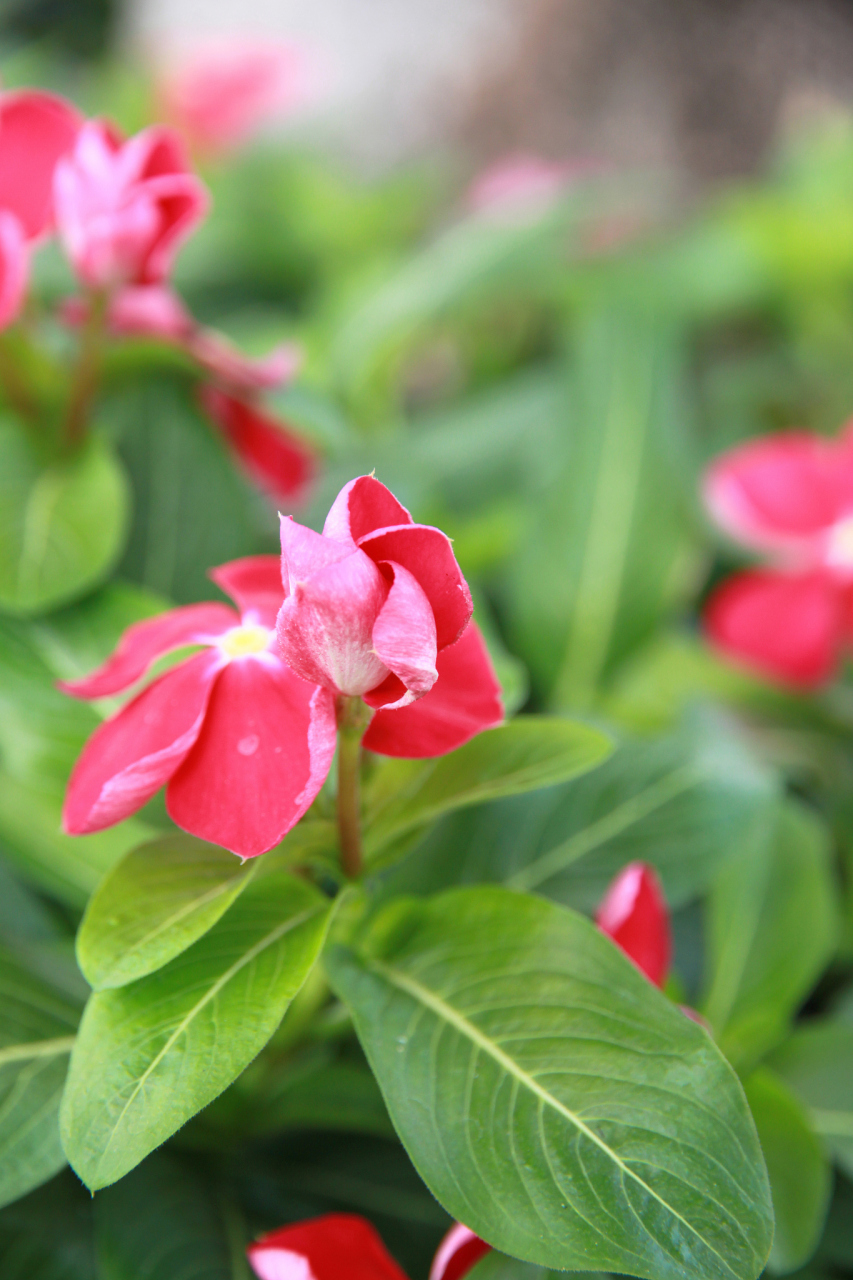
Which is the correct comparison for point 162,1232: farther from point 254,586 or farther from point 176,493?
point 176,493

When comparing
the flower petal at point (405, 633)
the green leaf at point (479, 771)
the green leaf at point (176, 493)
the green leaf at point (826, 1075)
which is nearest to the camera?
the flower petal at point (405, 633)

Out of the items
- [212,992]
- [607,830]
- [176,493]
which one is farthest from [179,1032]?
[176,493]

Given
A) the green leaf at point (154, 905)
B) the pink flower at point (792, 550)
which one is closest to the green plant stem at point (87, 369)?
the green leaf at point (154, 905)

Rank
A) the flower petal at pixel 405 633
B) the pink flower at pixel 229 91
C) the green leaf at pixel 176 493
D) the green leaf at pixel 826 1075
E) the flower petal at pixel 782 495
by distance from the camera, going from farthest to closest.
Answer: the pink flower at pixel 229 91 < the flower petal at pixel 782 495 < the green leaf at pixel 176 493 < the green leaf at pixel 826 1075 < the flower petal at pixel 405 633

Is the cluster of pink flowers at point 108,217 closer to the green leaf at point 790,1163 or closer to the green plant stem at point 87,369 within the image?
the green plant stem at point 87,369

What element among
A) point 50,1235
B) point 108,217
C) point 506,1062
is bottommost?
point 50,1235

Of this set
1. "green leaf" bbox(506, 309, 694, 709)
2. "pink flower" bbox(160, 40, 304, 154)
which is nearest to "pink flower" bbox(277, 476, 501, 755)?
"green leaf" bbox(506, 309, 694, 709)

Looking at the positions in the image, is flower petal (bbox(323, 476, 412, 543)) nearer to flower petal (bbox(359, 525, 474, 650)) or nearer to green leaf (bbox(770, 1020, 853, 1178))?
flower petal (bbox(359, 525, 474, 650))
